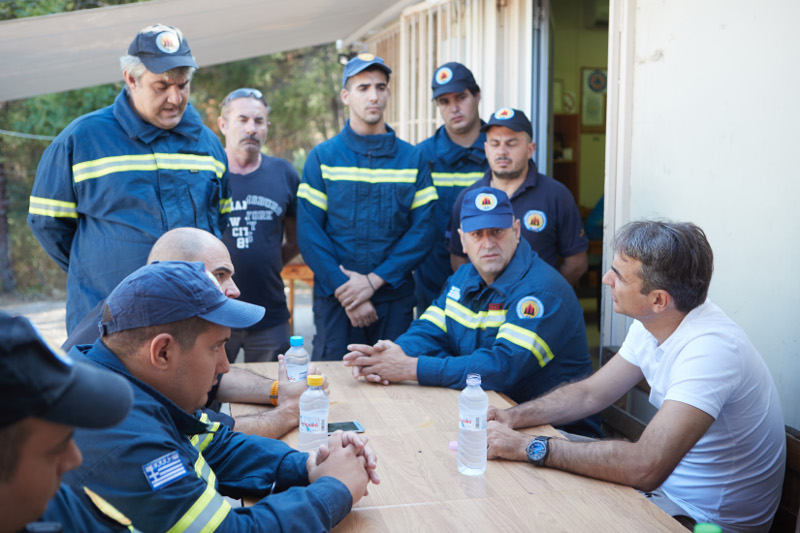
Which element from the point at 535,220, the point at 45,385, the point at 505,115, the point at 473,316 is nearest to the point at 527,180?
the point at 535,220

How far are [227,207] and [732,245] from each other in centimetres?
220

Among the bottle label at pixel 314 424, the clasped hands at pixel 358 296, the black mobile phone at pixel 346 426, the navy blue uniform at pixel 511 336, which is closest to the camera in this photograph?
the bottle label at pixel 314 424

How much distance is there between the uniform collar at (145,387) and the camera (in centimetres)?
152

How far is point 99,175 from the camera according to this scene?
296 cm

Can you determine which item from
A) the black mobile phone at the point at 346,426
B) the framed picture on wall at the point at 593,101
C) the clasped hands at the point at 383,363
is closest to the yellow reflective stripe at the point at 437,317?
the clasped hands at the point at 383,363

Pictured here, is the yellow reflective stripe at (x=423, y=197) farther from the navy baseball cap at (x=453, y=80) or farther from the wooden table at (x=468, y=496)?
the wooden table at (x=468, y=496)

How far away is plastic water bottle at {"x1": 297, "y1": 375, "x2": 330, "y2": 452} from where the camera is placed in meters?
2.10

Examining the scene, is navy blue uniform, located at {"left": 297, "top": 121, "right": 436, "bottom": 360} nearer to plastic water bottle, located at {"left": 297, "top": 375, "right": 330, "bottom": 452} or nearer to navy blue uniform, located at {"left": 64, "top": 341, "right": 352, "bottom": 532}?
plastic water bottle, located at {"left": 297, "top": 375, "right": 330, "bottom": 452}

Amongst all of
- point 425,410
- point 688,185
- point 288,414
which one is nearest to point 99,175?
point 288,414

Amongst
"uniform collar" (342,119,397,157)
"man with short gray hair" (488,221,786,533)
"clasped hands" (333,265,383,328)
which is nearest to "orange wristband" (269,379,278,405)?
"man with short gray hair" (488,221,786,533)

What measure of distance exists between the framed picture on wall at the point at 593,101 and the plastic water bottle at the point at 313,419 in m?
6.66

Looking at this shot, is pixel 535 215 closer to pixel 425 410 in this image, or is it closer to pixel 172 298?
pixel 425 410

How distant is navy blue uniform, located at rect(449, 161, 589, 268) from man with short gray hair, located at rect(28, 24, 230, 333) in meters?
1.63

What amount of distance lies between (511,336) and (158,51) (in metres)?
1.79
